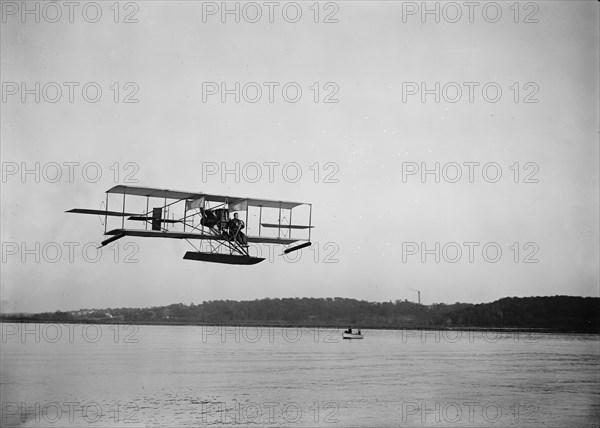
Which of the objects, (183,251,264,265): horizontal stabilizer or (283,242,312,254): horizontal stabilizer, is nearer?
(183,251,264,265): horizontal stabilizer

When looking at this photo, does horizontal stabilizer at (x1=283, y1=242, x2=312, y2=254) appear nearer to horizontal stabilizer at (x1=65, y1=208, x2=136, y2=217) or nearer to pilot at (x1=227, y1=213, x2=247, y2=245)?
pilot at (x1=227, y1=213, x2=247, y2=245)

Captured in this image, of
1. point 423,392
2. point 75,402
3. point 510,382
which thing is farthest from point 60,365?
point 510,382

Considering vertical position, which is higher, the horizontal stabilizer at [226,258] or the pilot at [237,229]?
the pilot at [237,229]

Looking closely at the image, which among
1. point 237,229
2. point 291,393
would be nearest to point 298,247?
point 237,229

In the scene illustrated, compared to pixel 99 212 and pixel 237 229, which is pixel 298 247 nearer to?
pixel 237 229

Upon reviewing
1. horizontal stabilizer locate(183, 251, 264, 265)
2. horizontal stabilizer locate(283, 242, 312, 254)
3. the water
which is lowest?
the water

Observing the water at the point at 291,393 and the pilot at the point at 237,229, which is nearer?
the pilot at the point at 237,229

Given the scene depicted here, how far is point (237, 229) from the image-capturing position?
20781 millimetres

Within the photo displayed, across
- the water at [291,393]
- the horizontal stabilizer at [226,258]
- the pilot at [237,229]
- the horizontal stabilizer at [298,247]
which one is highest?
the pilot at [237,229]

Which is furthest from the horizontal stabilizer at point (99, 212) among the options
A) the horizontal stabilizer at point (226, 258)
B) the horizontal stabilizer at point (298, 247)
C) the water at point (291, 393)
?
the water at point (291, 393)

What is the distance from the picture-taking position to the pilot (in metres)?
20.7

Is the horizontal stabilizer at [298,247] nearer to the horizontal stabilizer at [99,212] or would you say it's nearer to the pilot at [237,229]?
the pilot at [237,229]

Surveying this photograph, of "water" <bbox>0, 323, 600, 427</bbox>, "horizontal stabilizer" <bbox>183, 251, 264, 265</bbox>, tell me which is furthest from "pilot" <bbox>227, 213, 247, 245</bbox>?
"water" <bbox>0, 323, 600, 427</bbox>

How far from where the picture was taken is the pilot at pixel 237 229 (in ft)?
67.9
